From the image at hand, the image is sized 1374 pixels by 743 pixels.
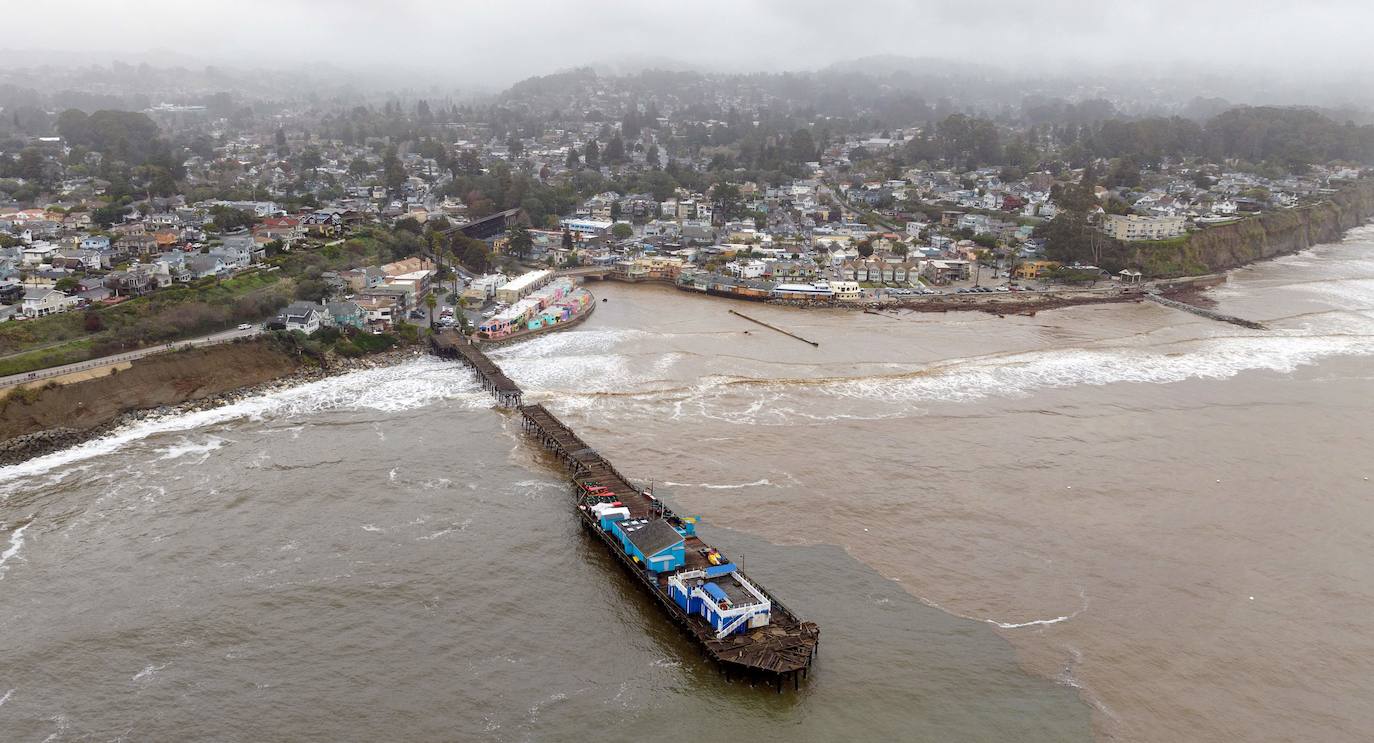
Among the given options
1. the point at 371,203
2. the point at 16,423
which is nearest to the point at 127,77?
the point at 371,203

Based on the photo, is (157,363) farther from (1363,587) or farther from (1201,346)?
(1201,346)

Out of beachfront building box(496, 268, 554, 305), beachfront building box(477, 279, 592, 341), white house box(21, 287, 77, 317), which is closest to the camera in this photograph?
white house box(21, 287, 77, 317)

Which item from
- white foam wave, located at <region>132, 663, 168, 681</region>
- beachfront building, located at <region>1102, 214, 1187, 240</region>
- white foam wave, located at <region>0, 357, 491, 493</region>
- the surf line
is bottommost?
white foam wave, located at <region>132, 663, 168, 681</region>

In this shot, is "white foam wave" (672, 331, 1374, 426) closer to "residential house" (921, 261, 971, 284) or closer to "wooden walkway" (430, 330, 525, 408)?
"wooden walkway" (430, 330, 525, 408)

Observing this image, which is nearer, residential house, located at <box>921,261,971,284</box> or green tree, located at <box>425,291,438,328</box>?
green tree, located at <box>425,291,438,328</box>

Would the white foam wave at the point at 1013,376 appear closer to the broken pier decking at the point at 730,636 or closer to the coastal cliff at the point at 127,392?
the broken pier decking at the point at 730,636

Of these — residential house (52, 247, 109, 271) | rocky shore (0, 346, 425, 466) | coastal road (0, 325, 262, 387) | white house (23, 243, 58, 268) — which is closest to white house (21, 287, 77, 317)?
coastal road (0, 325, 262, 387)

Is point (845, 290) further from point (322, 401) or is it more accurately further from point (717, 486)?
point (322, 401)
